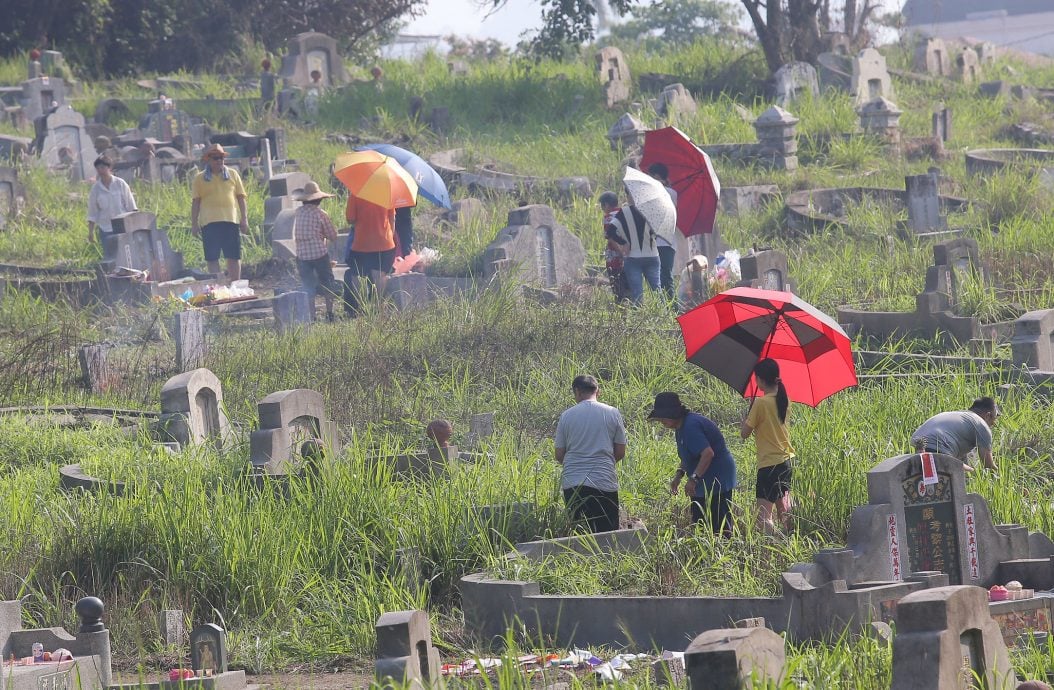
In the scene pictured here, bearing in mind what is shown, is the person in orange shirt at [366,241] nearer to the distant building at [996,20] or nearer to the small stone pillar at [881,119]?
the small stone pillar at [881,119]

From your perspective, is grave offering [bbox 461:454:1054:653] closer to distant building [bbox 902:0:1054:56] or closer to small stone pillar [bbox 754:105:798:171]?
small stone pillar [bbox 754:105:798:171]

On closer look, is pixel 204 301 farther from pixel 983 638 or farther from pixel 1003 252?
pixel 983 638

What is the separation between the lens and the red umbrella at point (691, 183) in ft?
57.4

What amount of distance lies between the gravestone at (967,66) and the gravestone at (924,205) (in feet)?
41.6

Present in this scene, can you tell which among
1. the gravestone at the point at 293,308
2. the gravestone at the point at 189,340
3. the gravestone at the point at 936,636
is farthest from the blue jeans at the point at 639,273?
the gravestone at the point at 936,636

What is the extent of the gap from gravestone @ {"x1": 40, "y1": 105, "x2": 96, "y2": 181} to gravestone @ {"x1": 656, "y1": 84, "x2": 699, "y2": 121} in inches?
360

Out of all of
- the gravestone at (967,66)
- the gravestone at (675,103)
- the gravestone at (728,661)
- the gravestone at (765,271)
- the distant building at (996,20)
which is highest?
the distant building at (996,20)

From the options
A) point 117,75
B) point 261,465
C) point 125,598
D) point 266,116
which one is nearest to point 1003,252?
point 261,465

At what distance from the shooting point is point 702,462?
986 centimetres

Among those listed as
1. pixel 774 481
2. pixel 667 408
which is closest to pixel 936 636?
pixel 667 408

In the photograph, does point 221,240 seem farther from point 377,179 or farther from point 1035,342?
point 1035,342

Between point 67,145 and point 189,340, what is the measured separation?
38.6 ft

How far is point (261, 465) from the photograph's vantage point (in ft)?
35.8

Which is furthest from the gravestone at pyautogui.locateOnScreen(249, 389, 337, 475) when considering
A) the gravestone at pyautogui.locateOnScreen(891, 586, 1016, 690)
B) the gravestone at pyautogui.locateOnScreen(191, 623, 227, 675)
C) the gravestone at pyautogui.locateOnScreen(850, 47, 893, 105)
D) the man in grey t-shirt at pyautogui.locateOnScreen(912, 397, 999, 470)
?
the gravestone at pyautogui.locateOnScreen(850, 47, 893, 105)
